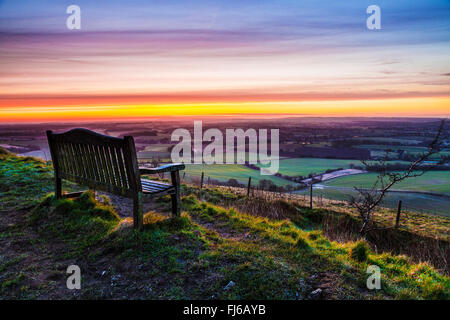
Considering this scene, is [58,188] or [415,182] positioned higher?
[58,188]

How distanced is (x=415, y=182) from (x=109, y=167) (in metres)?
47.6

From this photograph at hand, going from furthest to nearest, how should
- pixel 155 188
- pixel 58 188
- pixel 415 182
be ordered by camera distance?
pixel 415 182, pixel 58 188, pixel 155 188

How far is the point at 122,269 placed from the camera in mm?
3727

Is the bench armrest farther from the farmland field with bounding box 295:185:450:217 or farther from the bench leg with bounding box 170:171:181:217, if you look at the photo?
the farmland field with bounding box 295:185:450:217

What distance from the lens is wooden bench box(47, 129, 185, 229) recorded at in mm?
4312

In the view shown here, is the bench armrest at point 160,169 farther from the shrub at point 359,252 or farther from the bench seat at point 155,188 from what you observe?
the shrub at point 359,252

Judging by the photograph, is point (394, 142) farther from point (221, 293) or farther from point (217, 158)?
point (221, 293)

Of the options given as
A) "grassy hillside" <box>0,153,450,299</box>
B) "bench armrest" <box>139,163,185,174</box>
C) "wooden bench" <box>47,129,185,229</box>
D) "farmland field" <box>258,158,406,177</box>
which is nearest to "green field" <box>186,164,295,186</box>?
"farmland field" <box>258,158,406,177</box>

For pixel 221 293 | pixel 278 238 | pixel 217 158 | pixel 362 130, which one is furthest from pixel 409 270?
pixel 362 130

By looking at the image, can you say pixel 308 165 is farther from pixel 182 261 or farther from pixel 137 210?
pixel 182 261

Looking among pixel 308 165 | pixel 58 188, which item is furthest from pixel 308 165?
pixel 58 188

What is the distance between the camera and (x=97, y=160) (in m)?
4.87

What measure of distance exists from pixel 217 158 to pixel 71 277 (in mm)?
52881

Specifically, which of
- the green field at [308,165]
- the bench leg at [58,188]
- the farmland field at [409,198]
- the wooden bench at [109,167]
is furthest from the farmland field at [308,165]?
the wooden bench at [109,167]
